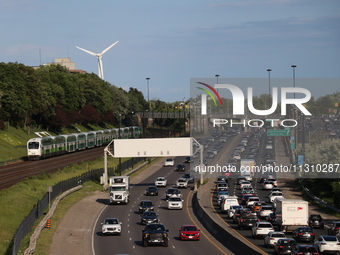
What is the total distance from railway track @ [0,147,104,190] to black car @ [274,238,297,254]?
38.4 metres

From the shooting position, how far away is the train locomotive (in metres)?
103

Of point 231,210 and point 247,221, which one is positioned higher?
point 231,210

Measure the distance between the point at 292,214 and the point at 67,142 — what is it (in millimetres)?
73422

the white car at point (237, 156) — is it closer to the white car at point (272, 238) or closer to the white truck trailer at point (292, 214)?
the white truck trailer at point (292, 214)

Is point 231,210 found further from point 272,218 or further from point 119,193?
point 119,193

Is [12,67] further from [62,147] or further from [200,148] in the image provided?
[200,148]

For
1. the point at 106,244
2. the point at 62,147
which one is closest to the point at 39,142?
the point at 62,147

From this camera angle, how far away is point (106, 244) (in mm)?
46969

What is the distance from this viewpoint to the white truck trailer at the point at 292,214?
49.8 metres

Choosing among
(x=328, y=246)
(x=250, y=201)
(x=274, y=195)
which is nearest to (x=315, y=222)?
(x=328, y=246)

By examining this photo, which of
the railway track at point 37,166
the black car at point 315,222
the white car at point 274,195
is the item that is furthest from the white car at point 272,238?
the railway track at point 37,166

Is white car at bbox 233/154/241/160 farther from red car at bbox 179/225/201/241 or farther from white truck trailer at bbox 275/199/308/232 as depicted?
red car at bbox 179/225/201/241

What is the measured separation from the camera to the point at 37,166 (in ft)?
313

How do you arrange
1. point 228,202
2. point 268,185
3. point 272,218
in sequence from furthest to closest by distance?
point 268,185
point 228,202
point 272,218
